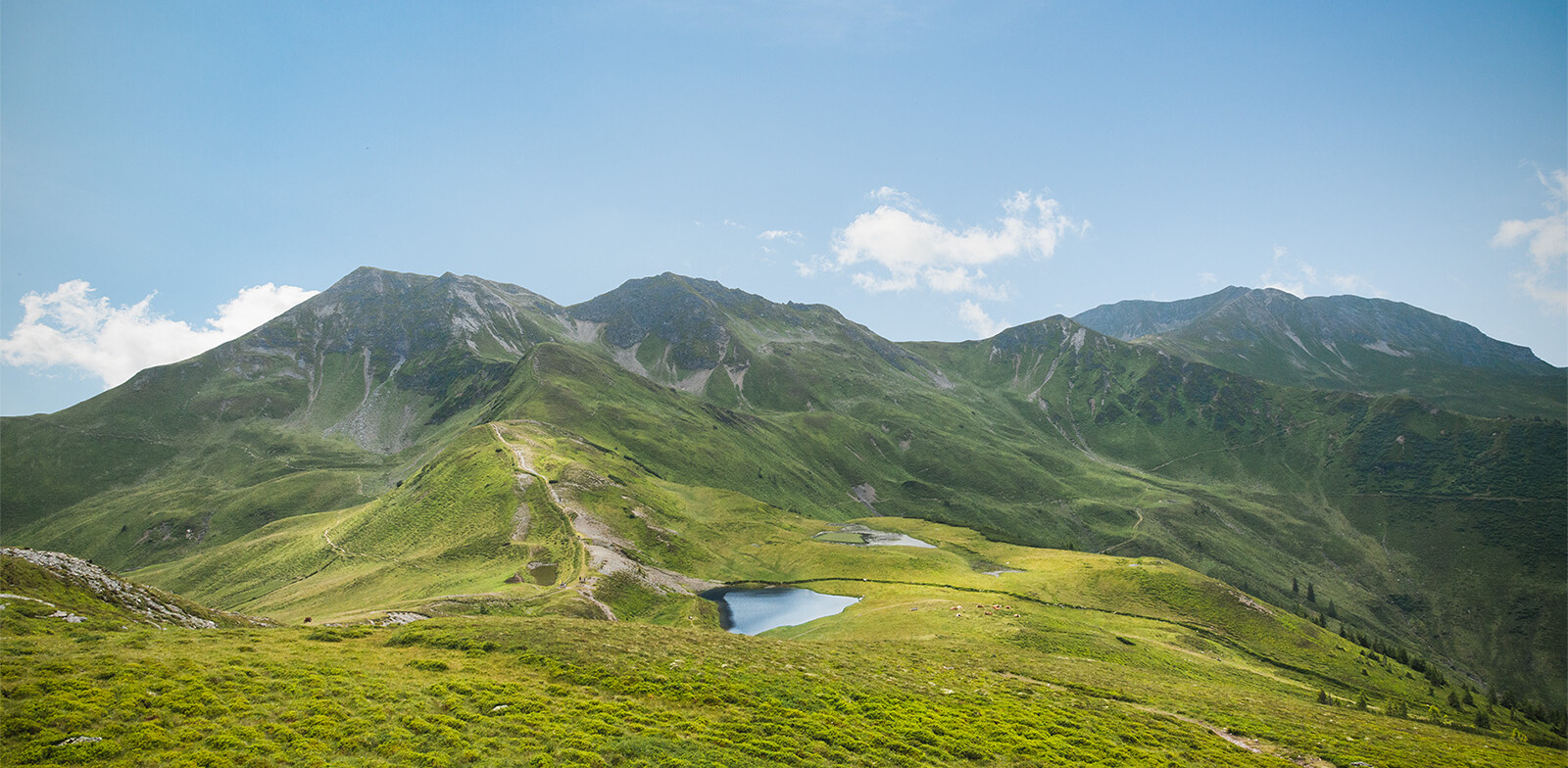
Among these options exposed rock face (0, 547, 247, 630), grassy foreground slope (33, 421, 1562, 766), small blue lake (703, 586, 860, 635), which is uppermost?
exposed rock face (0, 547, 247, 630)

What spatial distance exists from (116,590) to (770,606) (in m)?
68.2

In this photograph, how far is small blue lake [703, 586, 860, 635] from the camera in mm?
78312

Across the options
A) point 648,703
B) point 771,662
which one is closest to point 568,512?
point 771,662

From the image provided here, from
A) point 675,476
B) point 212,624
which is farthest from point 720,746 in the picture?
point 675,476

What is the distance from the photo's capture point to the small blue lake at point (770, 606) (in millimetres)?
78312

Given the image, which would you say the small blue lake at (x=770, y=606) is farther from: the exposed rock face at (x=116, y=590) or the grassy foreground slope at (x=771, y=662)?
the exposed rock face at (x=116, y=590)

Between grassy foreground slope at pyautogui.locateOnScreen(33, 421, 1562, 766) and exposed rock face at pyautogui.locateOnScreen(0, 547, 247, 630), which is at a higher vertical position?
exposed rock face at pyautogui.locateOnScreen(0, 547, 247, 630)

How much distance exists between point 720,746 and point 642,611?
5625 cm

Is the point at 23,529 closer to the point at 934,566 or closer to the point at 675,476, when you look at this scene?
the point at 675,476

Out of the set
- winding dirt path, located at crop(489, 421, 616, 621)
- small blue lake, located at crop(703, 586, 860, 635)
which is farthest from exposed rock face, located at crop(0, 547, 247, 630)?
small blue lake, located at crop(703, 586, 860, 635)

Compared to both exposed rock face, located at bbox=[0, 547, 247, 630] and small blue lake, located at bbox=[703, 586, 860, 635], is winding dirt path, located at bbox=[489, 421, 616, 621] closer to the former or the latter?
small blue lake, located at bbox=[703, 586, 860, 635]

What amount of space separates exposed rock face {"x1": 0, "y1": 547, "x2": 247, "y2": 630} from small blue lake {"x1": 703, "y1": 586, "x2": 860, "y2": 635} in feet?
172

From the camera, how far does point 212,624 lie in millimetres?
35094

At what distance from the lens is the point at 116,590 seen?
33031 millimetres
